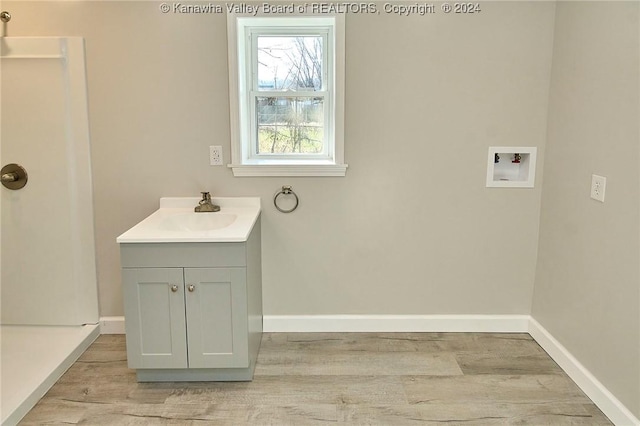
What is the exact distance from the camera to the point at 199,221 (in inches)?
110

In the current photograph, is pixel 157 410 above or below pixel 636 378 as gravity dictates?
below

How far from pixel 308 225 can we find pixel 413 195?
0.64 metres

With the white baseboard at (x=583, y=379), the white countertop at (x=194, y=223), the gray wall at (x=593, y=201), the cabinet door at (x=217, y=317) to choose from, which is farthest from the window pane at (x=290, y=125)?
the white baseboard at (x=583, y=379)

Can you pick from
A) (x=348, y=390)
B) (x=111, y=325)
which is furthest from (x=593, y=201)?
(x=111, y=325)

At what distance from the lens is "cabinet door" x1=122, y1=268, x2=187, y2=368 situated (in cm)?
234

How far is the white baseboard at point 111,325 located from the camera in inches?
119

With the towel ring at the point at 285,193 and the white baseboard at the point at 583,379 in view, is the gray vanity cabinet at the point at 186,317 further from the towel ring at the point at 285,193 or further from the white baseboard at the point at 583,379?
the white baseboard at the point at 583,379

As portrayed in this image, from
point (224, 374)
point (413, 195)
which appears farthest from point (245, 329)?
point (413, 195)

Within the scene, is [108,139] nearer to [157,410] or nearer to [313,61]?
[313,61]

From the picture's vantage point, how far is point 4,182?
282 cm

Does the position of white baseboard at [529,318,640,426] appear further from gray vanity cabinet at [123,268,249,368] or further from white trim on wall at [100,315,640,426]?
gray vanity cabinet at [123,268,249,368]

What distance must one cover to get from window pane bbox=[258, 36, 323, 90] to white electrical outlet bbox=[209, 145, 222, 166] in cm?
44

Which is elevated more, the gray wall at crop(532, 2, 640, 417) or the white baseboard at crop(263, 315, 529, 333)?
the gray wall at crop(532, 2, 640, 417)

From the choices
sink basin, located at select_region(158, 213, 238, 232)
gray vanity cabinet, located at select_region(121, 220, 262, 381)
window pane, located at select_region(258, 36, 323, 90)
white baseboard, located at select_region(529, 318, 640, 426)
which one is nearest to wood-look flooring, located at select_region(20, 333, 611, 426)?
white baseboard, located at select_region(529, 318, 640, 426)
